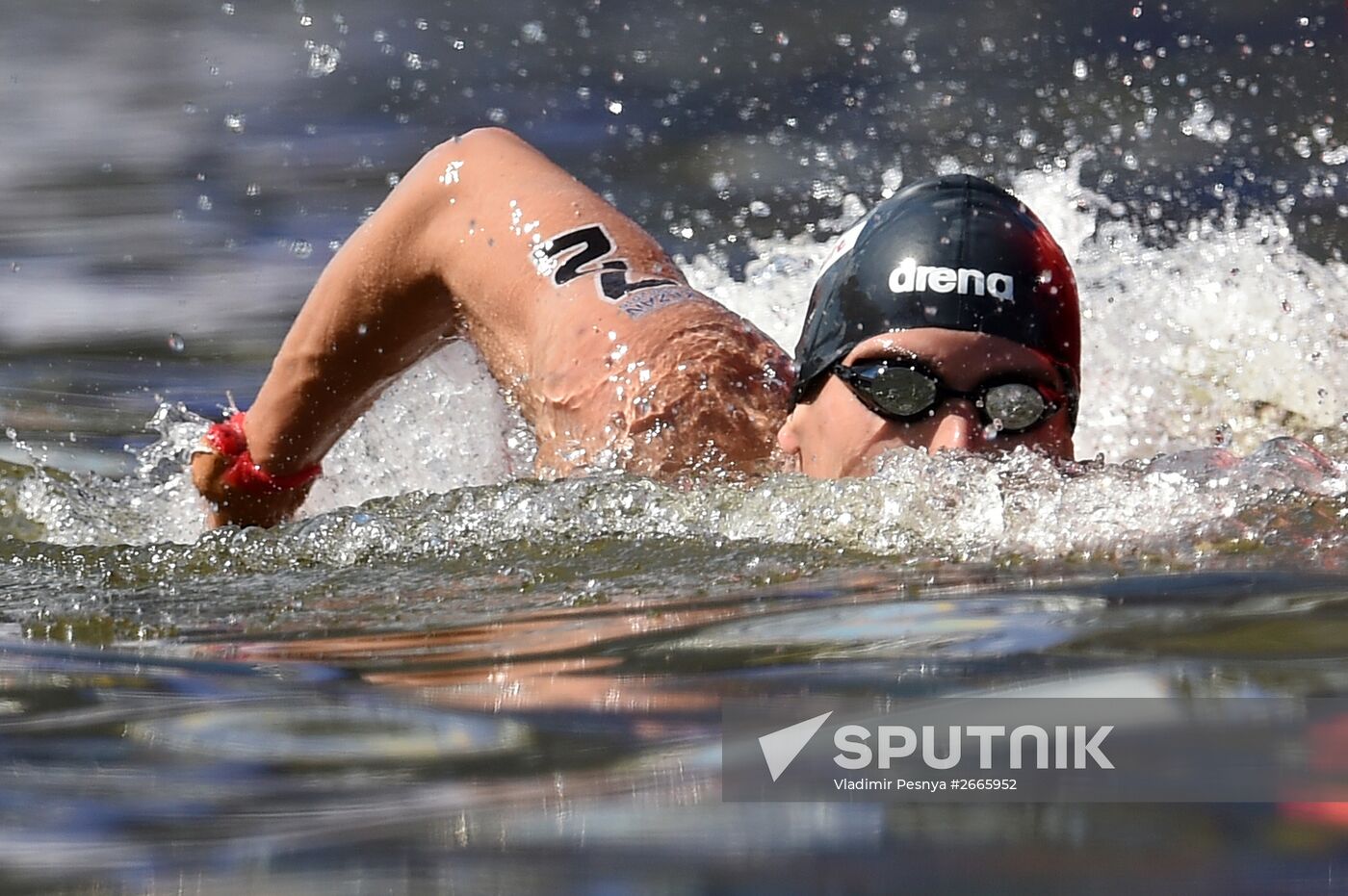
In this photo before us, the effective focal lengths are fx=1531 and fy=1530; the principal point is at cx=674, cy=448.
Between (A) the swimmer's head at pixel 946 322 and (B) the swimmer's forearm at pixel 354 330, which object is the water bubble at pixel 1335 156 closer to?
(A) the swimmer's head at pixel 946 322

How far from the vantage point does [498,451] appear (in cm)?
419

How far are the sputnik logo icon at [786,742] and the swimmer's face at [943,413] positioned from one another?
1.43 meters

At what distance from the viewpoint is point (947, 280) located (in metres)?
3.14

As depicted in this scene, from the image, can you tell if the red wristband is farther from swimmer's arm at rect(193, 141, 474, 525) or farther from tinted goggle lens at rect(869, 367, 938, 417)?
tinted goggle lens at rect(869, 367, 938, 417)

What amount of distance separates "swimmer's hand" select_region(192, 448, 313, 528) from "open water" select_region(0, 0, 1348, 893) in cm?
30

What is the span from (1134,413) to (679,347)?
77.9 inches

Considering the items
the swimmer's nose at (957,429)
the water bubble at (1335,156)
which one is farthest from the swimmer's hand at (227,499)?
the water bubble at (1335,156)

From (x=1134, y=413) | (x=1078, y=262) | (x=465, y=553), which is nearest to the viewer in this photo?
(x=465, y=553)

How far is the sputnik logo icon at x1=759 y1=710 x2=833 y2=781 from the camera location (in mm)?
1503

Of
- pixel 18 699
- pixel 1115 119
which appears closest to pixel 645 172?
pixel 1115 119

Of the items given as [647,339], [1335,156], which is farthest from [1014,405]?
[1335,156]

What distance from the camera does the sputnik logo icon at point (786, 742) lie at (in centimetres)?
150

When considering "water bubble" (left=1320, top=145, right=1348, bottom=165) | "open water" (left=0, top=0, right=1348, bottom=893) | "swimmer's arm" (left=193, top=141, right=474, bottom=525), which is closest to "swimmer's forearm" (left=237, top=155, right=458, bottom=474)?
"swimmer's arm" (left=193, top=141, right=474, bottom=525)

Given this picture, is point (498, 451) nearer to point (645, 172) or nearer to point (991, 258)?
point (991, 258)
